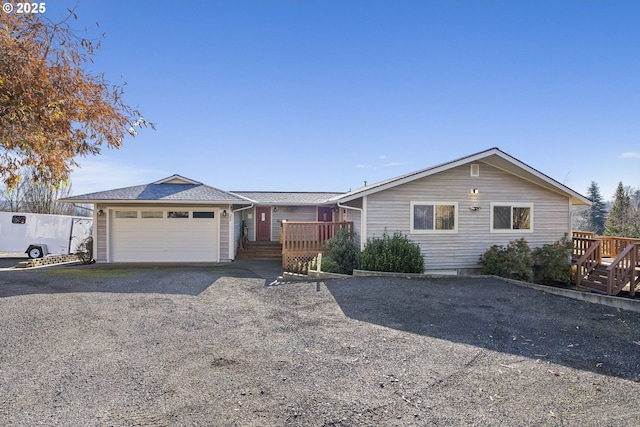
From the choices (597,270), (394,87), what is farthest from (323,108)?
(597,270)

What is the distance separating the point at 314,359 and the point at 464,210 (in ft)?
27.9

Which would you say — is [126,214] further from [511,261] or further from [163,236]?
[511,261]

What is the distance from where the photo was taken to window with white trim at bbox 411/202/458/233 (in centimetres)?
1062

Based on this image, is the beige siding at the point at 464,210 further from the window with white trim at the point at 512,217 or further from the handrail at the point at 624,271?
the handrail at the point at 624,271

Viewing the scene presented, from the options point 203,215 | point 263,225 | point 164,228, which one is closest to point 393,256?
point 203,215

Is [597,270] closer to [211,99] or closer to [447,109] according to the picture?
[447,109]

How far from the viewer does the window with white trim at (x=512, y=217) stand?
11.0 metres

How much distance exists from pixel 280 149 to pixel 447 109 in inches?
388

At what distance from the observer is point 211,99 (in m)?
13.4

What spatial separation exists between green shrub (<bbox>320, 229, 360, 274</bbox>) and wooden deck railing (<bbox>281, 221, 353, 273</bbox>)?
0.86m

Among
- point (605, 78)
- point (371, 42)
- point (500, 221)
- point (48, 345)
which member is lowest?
point (48, 345)

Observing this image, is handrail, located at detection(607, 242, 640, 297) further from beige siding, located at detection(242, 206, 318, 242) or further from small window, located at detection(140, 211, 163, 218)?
small window, located at detection(140, 211, 163, 218)

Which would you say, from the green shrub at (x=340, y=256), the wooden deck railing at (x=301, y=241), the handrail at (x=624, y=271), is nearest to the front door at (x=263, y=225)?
the wooden deck railing at (x=301, y=241)

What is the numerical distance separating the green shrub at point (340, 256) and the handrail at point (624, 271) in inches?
273
